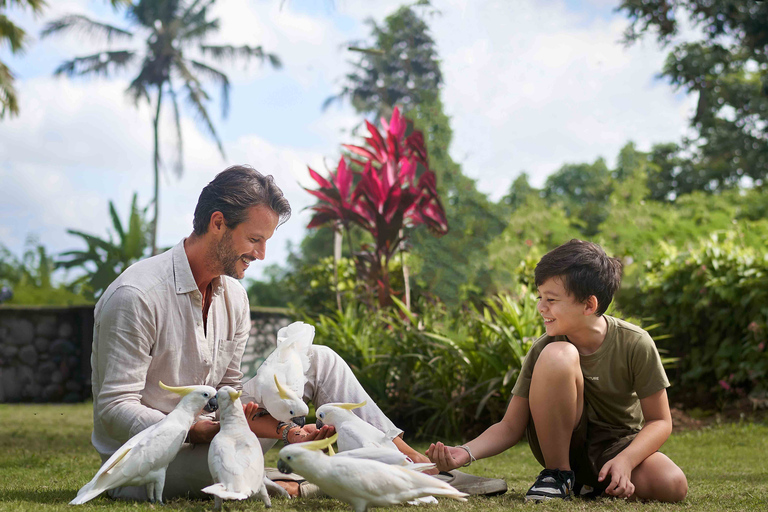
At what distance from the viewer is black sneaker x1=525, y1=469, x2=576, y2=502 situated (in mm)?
2115

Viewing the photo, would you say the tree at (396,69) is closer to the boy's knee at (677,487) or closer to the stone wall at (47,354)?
the stone wall at (47,354)

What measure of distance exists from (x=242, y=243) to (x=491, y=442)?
1076mm

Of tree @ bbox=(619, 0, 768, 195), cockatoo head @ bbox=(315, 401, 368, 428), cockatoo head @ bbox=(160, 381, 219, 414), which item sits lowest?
cockatoo head @ bbox=(315, 401, 368, 428)

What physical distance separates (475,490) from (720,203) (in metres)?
13.7

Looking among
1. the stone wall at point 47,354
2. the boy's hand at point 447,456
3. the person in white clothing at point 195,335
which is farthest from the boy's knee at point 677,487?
the stone wall at point 47,354

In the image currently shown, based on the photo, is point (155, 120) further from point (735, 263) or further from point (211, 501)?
point (211, 501)

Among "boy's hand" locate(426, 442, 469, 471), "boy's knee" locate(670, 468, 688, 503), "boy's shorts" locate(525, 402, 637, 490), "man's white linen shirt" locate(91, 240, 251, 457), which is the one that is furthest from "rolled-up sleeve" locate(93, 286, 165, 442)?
"boy's knee" locate(670, 468, 688, 503)

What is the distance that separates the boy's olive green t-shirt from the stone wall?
6.22 meters

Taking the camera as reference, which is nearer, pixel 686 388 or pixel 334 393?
pixel 334 393

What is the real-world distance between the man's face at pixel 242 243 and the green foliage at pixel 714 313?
391 cm

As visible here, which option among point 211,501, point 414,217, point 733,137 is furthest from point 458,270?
point 733,137

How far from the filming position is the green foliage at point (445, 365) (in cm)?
421

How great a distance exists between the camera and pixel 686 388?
17.9 ft

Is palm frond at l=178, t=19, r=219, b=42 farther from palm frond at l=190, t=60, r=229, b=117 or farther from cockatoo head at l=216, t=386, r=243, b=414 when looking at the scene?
cockatoo head at l=216, t=386, r=243, b=414
